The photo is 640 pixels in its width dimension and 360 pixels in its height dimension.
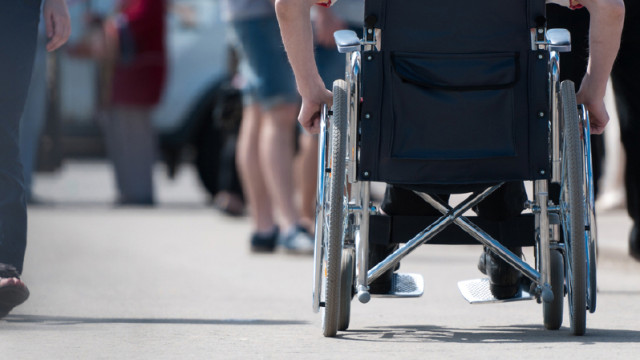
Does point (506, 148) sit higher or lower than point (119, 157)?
higher

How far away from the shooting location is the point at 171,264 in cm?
701

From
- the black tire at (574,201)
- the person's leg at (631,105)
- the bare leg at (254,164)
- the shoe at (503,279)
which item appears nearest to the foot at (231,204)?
the bare leg at (254,164)

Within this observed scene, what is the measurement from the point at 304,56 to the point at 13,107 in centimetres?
114

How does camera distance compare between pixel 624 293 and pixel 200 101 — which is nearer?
pixel 624 293

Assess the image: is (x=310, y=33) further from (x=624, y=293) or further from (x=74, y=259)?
(x=74, y=259)

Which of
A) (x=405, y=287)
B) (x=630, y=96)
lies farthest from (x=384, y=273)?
(x=630, y=96)

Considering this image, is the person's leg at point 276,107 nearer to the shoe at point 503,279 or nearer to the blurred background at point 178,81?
the shoe at point 503,279

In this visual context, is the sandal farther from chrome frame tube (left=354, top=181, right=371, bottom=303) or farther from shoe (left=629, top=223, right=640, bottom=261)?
shoe (left=629, top=223, right=640, bottom=261)

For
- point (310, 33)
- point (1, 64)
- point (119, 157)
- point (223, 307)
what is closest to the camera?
point (310, 33)

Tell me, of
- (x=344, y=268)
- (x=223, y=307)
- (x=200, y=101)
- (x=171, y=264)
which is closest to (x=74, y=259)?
(x=171, y=264)

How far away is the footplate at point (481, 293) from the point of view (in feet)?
14.2

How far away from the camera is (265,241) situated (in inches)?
295

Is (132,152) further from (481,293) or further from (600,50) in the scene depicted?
(600,50)

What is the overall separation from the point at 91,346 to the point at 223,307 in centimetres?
117
